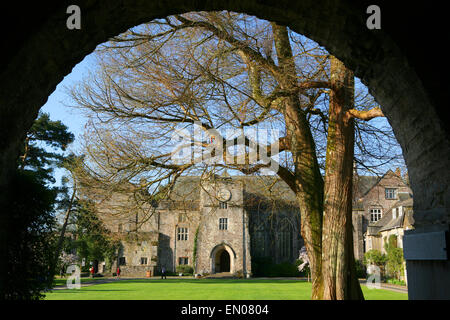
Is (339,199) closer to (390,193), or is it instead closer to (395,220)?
(395,220)

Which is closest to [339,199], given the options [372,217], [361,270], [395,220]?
[395,220]

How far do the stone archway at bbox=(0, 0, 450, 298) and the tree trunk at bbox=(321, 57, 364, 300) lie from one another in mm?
4533

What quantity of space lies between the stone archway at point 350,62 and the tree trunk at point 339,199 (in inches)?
178

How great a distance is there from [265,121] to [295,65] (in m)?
2.11

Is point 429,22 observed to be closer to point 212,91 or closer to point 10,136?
point 10,136

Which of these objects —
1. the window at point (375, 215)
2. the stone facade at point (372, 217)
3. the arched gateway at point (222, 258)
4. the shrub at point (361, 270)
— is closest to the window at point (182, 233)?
the arched gateway at point (222, 258)

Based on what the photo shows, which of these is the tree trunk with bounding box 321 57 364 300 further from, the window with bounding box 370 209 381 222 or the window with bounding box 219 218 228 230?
the window with bounding box 370 209 381 222

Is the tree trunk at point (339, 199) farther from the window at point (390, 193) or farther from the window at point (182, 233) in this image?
the window at point (390, 193)

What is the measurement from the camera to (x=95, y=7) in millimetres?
3508

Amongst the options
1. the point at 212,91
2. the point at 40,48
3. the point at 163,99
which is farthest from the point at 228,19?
the point at 40,48

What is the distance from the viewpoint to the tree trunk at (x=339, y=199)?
8.06 meters

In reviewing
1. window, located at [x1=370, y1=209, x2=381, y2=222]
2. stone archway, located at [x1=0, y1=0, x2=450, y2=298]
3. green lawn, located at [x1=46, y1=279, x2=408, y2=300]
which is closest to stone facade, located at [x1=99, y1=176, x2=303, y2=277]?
window, located at [x1=370, y1=209, x2=381, y2=222]

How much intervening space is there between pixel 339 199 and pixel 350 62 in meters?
5.00

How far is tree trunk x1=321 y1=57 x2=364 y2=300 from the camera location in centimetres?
806
